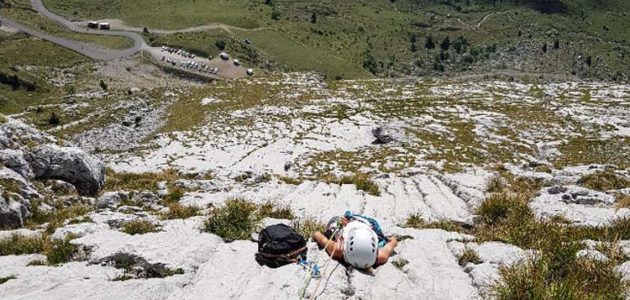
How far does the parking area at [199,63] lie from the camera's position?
14325 centimetres

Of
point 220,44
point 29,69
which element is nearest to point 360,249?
point 29,69

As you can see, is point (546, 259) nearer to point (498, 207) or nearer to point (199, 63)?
point (498, 207)

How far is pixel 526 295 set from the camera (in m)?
9.48

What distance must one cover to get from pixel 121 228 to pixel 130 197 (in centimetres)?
671

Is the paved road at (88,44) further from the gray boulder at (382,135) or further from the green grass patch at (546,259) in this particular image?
the green grass patch at (546,259)

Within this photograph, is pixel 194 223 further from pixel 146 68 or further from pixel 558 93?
pixel 146 68

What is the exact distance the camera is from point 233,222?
1595cm

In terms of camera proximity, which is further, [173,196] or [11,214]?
[173,196]

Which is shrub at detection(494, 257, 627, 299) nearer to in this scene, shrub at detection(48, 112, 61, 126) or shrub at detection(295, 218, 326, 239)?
shrub at detection(295, 218, 326, 239)

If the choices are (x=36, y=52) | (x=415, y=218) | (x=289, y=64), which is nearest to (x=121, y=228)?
(x=415, y=218)

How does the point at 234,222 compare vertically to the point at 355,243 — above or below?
below

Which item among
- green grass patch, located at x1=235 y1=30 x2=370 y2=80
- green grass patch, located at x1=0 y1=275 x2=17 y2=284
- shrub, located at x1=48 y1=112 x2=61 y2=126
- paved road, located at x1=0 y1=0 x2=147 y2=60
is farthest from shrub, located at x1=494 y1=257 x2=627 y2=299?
green grass patch, located at x1=235 y1=30 x2=370 y2=80

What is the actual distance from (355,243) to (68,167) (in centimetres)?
1801

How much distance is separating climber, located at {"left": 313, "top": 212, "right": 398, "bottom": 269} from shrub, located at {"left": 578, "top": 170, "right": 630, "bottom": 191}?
56.6 feet
